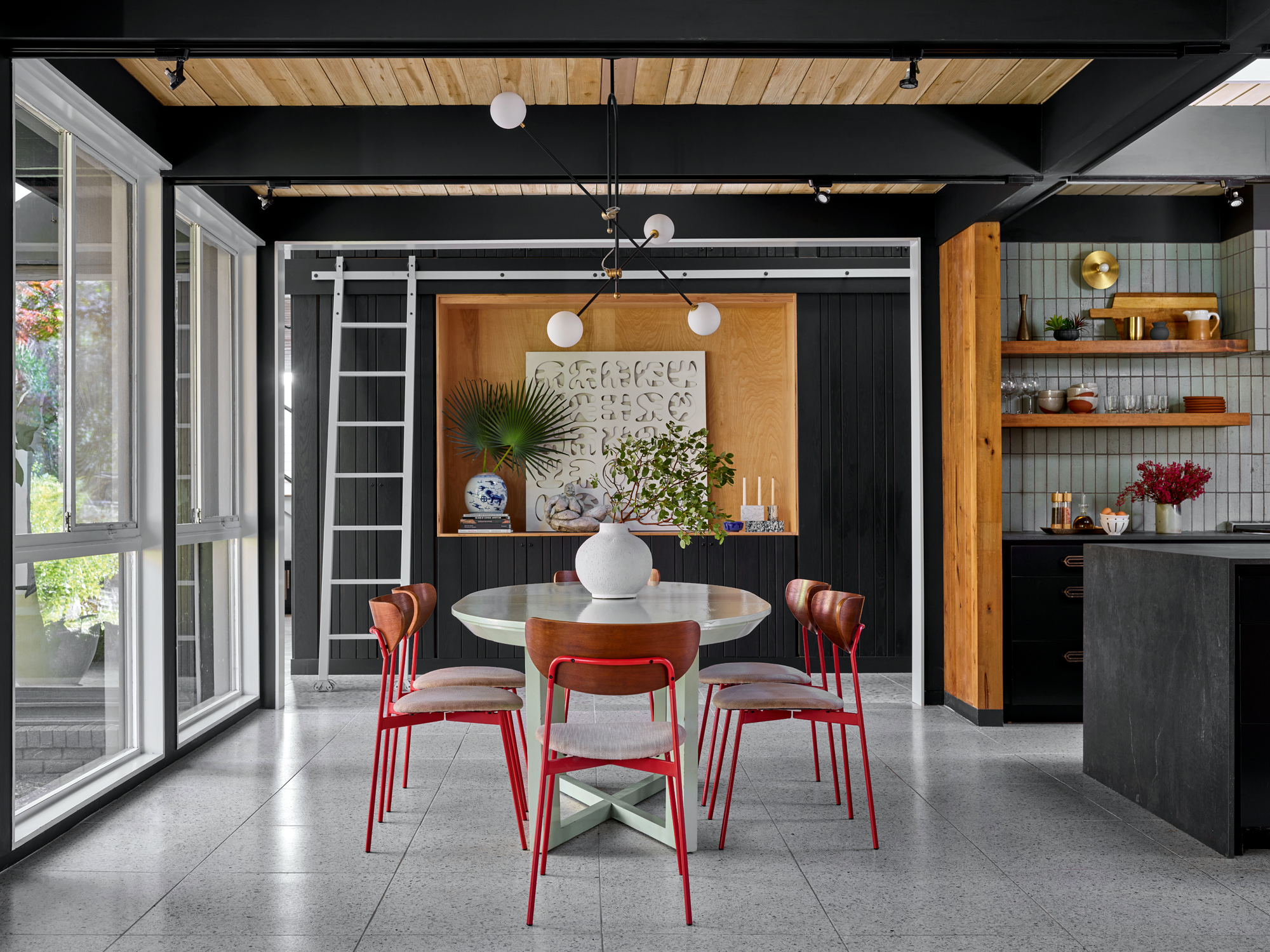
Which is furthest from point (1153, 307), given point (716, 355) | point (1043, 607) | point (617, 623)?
point (617, 623)

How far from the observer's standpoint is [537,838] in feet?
8.73

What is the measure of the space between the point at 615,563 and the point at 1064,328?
3.33 meters

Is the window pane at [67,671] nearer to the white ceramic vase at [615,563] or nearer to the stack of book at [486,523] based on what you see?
the white ceramic vase at [615,563]

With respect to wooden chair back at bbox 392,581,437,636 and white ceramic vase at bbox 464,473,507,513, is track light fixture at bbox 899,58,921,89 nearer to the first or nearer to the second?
wooden chair back at bbox 392,581,437,636

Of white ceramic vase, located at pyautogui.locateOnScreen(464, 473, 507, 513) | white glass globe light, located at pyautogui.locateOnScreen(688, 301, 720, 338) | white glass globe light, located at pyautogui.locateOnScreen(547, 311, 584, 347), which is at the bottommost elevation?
white ceramic vase, located at pyautogui.locateOnScreen(464, 473, 507, 513)

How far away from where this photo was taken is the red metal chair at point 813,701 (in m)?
3.17

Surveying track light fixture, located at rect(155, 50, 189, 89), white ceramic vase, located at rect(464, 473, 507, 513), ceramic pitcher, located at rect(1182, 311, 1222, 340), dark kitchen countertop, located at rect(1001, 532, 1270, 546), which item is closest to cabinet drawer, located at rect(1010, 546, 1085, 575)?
dark kitchen countertop, located at rect(1001, 532, 1270, 546)

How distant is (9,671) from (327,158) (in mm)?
2434

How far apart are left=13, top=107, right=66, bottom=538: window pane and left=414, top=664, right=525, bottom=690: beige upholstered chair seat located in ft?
4.66

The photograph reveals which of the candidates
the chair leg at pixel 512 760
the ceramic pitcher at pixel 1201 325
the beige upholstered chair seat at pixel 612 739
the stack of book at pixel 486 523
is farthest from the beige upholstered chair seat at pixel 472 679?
the ceramic pitcher at pixel 1201 325

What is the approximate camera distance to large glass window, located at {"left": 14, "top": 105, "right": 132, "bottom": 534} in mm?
3238

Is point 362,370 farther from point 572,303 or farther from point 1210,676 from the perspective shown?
point 1210,676

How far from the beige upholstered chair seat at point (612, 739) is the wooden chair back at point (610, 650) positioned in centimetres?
17

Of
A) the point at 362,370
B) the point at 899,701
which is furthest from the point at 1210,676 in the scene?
the point at 362,370
